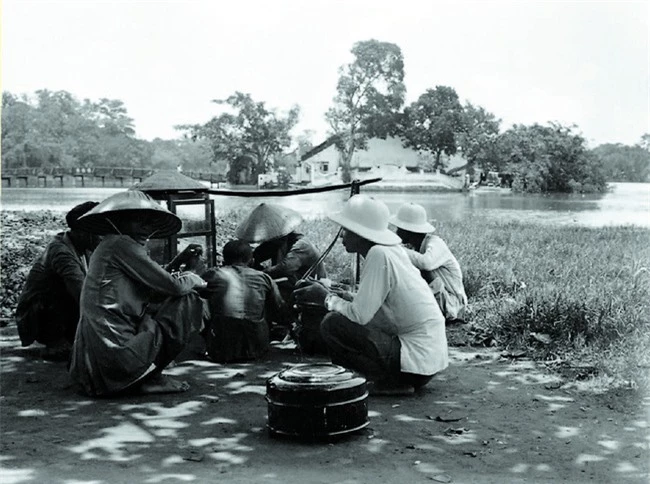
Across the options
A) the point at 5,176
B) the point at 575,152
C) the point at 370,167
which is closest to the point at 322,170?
the point at 370,167

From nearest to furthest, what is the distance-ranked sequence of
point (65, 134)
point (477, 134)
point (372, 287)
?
point (372, 287)
point (477, 134)
point (65, 134)

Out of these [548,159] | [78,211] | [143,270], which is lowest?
[143,270]

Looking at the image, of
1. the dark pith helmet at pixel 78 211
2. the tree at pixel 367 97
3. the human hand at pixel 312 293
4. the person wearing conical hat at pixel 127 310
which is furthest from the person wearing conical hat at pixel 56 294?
the tree at pixel 367 97

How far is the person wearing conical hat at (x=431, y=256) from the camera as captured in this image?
288 inches

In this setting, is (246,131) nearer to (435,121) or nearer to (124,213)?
(435,121)

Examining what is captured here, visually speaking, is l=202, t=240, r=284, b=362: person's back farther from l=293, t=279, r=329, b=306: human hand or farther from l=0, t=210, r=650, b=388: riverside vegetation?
l=0, t=210, r=650, b=388: riverside vegetation

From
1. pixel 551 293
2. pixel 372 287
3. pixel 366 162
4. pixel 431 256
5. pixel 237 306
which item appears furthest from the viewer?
pixel 366 162

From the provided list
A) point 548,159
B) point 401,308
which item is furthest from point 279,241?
point 548,159

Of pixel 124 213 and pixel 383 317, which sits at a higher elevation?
pixel 124 213

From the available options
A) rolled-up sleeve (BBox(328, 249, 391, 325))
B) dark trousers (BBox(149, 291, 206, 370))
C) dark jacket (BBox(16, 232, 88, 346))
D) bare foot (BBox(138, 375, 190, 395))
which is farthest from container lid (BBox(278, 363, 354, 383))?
dark jacket (BBox(16, 232, 88, 346))

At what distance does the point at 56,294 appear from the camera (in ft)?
21.7

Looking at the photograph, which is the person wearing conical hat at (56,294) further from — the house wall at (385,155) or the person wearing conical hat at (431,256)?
the house wall at (385,155)

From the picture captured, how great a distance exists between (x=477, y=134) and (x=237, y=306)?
86.2 feet

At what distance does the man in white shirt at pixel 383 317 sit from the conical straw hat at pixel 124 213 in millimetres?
1215
